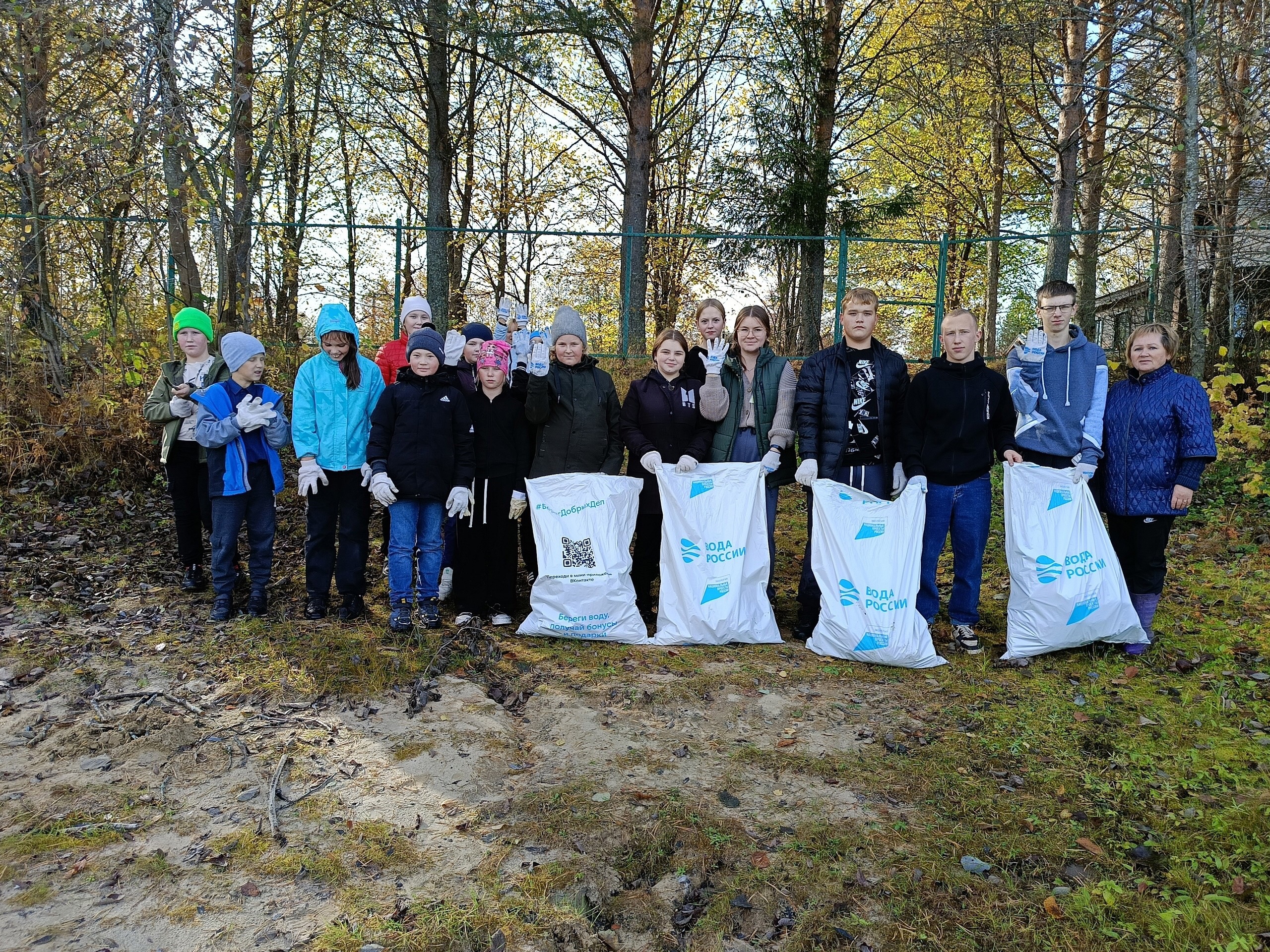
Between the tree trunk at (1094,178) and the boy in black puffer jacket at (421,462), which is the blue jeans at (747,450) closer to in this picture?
the boy in black puffer jacket at (421,462)

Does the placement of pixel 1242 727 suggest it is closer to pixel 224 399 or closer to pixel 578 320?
pixel 578 320

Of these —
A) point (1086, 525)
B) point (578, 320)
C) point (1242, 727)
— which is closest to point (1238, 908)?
point (1242, 727)

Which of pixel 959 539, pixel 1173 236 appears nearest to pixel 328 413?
pixel 959 539

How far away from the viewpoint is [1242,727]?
10.9ft

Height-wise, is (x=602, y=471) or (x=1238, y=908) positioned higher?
(x=602, y=471)

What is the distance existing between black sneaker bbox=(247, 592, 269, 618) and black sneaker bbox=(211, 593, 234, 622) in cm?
11

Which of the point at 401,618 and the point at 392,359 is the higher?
the point at 392,359

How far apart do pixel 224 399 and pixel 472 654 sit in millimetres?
1973

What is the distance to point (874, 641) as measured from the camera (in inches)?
152

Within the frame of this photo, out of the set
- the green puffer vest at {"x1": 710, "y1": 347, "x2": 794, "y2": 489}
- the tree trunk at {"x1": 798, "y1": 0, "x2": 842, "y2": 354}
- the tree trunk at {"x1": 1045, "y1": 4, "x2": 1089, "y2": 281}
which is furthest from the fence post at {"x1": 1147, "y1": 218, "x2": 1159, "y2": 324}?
the green puffer vest at {"x1": 710, "y1": 347, "x2": 794, "y2": 489}

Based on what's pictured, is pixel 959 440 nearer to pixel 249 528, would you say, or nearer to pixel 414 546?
pixel 414 546

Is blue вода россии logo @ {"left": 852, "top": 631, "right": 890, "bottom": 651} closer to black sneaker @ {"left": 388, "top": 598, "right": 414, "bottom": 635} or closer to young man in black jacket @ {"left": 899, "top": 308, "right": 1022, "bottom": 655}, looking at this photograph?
young man in black jacket @ {"left": 899, "top": 308, "right": 1022, "bottom": 655}

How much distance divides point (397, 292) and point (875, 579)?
706cm

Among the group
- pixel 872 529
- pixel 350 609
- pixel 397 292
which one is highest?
pixel 397 292
